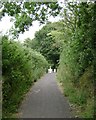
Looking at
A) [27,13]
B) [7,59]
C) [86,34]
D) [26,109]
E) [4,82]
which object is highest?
[27,13]

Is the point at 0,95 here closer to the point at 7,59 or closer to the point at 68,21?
the point at 7,59

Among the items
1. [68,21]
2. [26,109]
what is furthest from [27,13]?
[68,21]

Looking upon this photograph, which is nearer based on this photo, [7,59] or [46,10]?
[7,59]

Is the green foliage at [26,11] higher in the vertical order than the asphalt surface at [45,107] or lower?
higher

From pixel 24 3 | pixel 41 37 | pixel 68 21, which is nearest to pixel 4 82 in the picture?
pixel 24 3

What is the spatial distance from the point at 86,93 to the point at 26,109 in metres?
2.84

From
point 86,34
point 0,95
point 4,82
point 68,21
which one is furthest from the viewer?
point 68,21

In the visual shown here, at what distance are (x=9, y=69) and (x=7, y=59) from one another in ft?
1.60

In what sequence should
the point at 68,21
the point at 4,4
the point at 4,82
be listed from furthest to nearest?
the point at 68,21 < the point at 4,4 < the point at 4,82

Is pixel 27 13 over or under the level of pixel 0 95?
over

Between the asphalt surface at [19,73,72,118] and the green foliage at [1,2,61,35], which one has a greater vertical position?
the green foliage at [1,2,61,35]

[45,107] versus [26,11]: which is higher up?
[26,11]

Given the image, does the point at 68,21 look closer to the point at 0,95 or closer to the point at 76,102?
the point at 76,102

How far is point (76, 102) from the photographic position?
15.1 m
